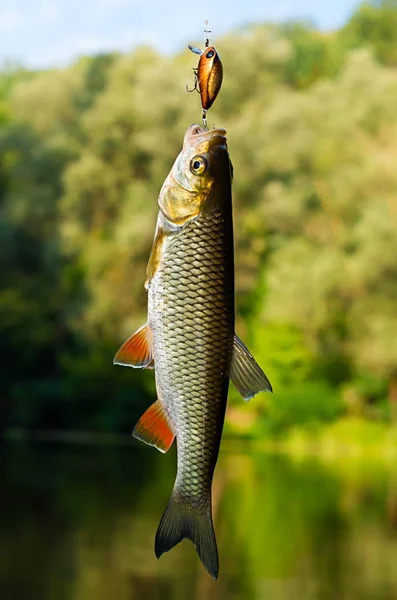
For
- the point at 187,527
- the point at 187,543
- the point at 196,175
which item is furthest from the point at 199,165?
the point at 187,543

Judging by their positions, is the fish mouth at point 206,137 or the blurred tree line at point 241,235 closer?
the fish mouth at point 206,137

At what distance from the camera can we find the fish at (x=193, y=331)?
5.18ft

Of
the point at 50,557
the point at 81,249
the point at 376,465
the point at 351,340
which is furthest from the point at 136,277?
the point at 50,557

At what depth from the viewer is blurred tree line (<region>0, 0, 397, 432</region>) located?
18203 millimetres

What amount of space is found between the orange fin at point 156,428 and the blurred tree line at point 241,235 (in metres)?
15.7

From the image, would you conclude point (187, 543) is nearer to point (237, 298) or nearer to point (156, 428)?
point (237, 298)

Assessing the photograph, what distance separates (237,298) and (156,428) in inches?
743

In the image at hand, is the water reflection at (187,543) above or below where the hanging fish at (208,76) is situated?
below

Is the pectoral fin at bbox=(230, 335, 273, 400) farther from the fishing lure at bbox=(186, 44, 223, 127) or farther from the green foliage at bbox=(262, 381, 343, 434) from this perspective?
the green foliage at bbox=(262, 381, 343, 434)

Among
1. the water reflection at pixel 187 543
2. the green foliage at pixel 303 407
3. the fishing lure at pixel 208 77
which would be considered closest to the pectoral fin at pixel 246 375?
the fishing lure at pixel 208 77

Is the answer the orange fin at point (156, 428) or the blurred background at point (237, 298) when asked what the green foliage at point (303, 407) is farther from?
the orange fin at point (156, 428)

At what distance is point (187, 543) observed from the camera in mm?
14539

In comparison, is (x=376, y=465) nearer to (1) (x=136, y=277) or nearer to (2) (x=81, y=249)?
(1) (x=136, y=277)

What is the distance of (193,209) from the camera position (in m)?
1.58
